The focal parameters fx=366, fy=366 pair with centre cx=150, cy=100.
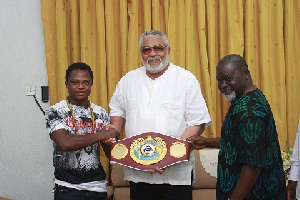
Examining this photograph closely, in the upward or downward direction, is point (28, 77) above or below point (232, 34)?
below

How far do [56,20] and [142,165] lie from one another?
198 centimetres

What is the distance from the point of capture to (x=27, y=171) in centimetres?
371

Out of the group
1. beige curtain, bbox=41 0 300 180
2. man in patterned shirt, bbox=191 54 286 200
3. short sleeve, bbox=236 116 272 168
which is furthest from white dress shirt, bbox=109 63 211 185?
beige curtain, bbox=41 0 300 180

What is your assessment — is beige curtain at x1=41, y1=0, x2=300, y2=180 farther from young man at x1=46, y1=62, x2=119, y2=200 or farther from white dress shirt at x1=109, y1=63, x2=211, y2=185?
young man at x1=46, y1=62, x2=119, y2=200

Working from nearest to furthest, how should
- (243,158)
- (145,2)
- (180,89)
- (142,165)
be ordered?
(243,158), (142,165), (180,89), (145,2)

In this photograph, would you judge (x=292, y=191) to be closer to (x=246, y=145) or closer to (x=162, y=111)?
(x=246, y=145)

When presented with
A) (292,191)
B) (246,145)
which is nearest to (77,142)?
(246,145)

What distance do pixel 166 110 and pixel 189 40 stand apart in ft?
4.69

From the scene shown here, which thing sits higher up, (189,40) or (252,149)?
(189,40)

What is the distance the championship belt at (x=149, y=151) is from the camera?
84.4 inches

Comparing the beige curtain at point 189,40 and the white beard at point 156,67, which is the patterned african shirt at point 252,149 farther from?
the beige curtain at point 189,40

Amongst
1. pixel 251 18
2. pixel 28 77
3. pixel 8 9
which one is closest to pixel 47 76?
pixel 28 77

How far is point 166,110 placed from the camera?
229 centimetres

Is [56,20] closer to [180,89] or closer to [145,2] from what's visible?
[145,2]
